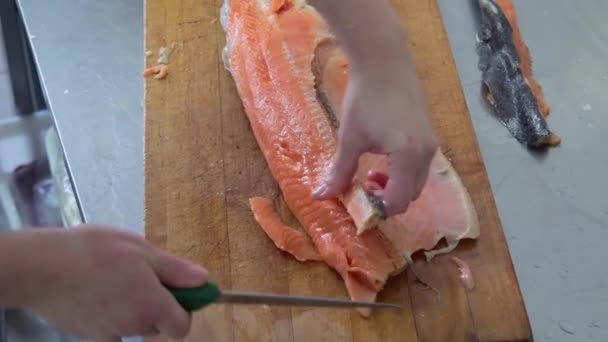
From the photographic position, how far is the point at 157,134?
1767 mm

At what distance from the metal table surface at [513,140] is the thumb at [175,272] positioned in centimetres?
81

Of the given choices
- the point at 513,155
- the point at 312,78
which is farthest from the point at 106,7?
the point at 513,155

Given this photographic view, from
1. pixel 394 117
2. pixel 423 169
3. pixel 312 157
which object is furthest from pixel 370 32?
pixel 312 157

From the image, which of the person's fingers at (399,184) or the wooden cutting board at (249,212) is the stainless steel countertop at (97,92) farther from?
the person's fingers at (399,184)

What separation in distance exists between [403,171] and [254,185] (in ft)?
1.65

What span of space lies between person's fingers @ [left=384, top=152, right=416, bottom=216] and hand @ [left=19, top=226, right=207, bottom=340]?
1.62ft

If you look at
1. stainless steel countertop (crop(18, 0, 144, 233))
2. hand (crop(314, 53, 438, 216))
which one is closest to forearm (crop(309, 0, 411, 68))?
hand (crop(314, 53, 438, 216))

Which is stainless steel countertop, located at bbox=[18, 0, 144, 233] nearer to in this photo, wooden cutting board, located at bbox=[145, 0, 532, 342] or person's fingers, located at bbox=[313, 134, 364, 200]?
wooden cutting board, located at bbox=[145, 0, 532, 342]

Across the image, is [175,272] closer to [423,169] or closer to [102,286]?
[102,286]

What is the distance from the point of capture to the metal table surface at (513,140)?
1.69 metres

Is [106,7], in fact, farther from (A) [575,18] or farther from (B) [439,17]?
(A) [575,18]

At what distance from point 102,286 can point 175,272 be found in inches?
4.4

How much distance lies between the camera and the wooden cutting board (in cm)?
145

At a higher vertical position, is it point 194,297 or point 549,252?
point 194,297
